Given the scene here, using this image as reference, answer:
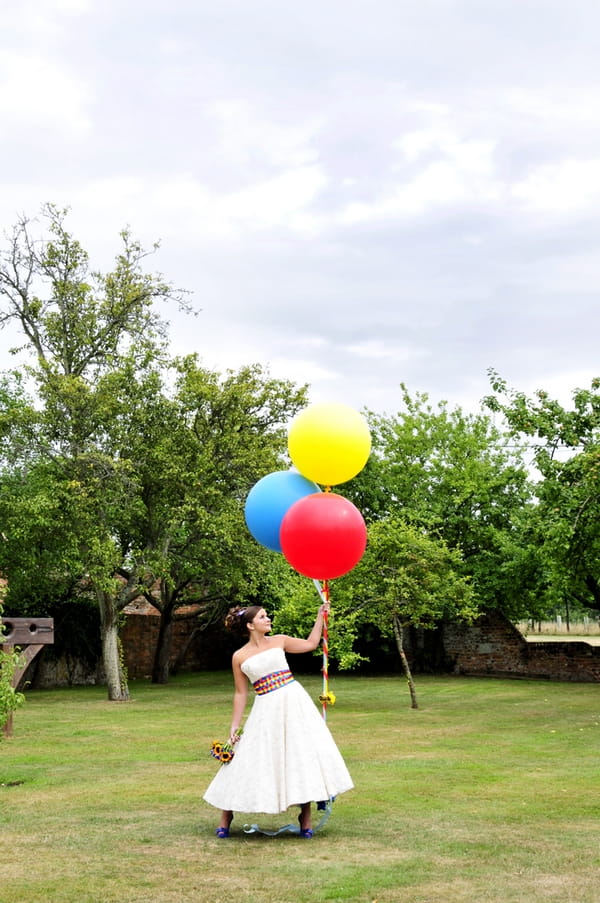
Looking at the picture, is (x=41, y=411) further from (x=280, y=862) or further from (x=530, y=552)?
(x=280, y=862)

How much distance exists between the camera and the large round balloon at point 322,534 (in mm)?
8023

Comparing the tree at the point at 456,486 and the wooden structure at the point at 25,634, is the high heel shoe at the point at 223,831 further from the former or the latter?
the tree at the point at 456,486

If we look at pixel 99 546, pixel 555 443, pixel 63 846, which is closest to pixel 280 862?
pixel 63 846

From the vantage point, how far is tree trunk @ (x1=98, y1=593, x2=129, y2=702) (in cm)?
2473

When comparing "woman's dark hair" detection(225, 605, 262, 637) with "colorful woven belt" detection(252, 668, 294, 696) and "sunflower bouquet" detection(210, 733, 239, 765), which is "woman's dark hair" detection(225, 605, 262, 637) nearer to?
"colorful woven belt" detection(252, 668, 294, 696)

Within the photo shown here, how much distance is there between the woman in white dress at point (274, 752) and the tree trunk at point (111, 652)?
17.7 meters

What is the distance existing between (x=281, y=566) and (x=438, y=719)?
36.8 ft

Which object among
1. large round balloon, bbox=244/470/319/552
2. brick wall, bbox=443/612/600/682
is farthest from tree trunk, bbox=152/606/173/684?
large round balloon, bbox=244/470/319/552

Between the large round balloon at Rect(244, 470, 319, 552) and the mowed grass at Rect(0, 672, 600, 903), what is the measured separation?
2108mm

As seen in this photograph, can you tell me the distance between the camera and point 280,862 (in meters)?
6.76

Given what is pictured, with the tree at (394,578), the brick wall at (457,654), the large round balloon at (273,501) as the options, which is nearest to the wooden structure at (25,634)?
the tree at (394,578)

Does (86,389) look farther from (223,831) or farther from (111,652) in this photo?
(223,831)

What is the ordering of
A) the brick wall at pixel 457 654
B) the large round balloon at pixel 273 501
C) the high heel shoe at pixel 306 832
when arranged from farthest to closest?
1. the brick wall at pixel 457 654
2. the large round balloon at pixel 273 501
3. the high heel shoe at pixel 306 832

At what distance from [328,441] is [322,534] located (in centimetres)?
78
